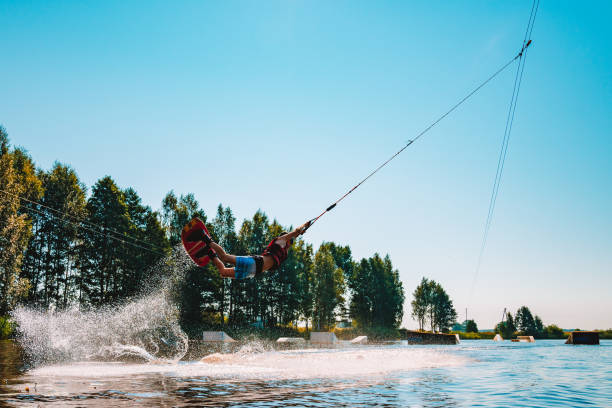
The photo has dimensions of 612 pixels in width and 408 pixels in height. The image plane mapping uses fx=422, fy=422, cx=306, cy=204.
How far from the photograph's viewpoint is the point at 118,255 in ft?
199

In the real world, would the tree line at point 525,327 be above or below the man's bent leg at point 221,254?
below

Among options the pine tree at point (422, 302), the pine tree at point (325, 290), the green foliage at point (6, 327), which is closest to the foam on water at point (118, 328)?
the green foliage at point (6, 327)

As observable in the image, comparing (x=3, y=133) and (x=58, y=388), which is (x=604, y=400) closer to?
(x=58, y=388)

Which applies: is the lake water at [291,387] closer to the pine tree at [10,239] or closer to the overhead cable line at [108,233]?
the pine tree at [10,239]

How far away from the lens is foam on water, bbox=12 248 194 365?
2842 centimetres

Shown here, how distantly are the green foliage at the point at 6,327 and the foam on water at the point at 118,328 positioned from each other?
980 millimetres

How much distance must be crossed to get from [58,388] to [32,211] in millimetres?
49381

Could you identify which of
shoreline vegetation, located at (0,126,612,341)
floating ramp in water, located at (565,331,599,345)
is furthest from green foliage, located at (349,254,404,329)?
floating ramp in water, located at (565,331,599,345)

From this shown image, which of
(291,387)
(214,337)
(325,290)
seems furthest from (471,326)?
(291,387)

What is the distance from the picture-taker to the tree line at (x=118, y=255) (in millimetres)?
44225

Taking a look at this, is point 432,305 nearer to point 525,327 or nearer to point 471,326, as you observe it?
point 471,326

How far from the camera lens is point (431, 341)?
63.5 metres

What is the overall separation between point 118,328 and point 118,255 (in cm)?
1349

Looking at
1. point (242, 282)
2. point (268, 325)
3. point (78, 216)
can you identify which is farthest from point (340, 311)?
point (78, 216)
